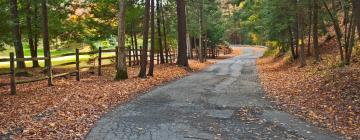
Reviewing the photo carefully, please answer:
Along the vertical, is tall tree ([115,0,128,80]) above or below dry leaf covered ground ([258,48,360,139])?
above

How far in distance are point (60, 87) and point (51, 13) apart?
1169cm

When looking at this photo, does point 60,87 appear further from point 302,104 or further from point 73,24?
point 73,24

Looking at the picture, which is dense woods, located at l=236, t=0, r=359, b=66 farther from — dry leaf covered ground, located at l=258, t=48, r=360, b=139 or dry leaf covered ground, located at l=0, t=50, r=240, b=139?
dry leaf covered ground, located at l=0, t=50, r=240, b=139

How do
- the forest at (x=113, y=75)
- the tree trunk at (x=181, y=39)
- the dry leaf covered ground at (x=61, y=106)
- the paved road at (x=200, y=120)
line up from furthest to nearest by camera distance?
the tree trunk at (x=181, y=39)
the forest at (x=113, y=75)
the dry leaf covered ground at (x=61, y=106)
the paved road at (x=200, y=120)

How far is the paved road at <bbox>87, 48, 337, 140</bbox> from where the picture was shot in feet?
27.8

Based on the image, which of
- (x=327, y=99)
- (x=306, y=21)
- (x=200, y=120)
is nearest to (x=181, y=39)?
(x=306, y=21)

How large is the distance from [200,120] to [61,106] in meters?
3.87

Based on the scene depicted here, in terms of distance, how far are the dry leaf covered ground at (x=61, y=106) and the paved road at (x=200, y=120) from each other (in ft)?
1.59

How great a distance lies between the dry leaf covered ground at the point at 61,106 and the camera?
344 inches

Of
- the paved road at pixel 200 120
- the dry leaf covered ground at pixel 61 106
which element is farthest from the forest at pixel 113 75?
the paved road at pixel 200 120

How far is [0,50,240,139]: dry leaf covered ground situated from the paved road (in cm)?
48

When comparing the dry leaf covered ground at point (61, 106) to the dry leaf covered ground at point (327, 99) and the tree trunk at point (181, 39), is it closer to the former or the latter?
the dry leaf covered ground at point (327, 99)

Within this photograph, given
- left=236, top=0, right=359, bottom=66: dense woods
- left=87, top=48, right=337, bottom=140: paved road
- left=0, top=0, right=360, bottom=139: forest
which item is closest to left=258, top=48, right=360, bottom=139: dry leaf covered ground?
left=0, top=0, right=360, bottom=139: forest

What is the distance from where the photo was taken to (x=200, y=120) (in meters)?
9.95
